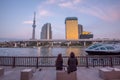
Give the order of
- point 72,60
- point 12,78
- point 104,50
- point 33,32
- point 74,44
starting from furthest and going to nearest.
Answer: point 33,32
point 74,44
point 104,50
point 12,78
point 72,60

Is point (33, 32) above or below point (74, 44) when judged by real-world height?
above

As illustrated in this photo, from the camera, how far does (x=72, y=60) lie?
973 centimetres

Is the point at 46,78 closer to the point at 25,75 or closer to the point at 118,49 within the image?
the point at 25,75

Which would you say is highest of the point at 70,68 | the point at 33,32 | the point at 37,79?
the point at 33,32

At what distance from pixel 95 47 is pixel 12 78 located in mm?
46765

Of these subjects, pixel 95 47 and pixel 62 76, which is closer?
pixel 62 76

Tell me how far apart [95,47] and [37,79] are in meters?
46.5

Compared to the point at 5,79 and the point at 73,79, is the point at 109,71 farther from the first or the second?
the point at 5,79

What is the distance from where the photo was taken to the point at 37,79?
11.0 metres

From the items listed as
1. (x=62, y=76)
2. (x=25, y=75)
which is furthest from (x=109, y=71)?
(x=25, y=75)

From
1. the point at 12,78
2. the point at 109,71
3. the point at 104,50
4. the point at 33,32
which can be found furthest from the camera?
the point at 33,32

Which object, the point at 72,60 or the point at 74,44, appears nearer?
the point at 72,60

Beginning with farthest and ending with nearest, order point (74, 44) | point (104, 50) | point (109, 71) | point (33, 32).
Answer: point (33, 32) < point (74, 44) < point (104, 50) < point (109, 71)

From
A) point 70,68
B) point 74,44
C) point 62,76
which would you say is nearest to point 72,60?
point 70,68
